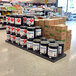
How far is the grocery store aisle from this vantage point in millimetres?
2066

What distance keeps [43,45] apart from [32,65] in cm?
54

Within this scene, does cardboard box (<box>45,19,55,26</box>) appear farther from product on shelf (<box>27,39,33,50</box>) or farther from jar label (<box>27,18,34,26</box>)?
product on shelf (<box>27,39,33,50</box>)

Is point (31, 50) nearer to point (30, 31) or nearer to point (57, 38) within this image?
point (30, 31)

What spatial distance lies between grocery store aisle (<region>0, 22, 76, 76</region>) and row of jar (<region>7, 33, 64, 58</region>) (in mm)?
183

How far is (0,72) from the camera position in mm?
2064

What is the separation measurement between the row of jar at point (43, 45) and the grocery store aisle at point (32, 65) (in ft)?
0.60

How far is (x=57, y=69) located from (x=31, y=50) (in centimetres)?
104

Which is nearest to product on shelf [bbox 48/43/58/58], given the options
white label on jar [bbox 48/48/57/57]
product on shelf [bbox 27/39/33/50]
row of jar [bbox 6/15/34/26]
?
white label on jar [bbox 48/48/57/57]

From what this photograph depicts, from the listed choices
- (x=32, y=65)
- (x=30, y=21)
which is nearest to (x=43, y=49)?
(x=32, y=65)

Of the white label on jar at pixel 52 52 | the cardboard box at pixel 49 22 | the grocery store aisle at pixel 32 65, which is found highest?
A: the cardboard box at pixel 49 22

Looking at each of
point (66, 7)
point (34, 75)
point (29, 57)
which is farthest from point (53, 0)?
point (34, 75)

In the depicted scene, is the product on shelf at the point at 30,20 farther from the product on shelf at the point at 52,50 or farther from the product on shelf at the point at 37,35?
the product on shelf at the point at 52,50

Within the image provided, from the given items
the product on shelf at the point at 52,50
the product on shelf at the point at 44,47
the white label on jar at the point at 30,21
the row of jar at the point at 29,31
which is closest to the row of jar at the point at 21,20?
the white label on jar at the point at 30,21

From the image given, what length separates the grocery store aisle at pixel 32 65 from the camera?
2066 mm
